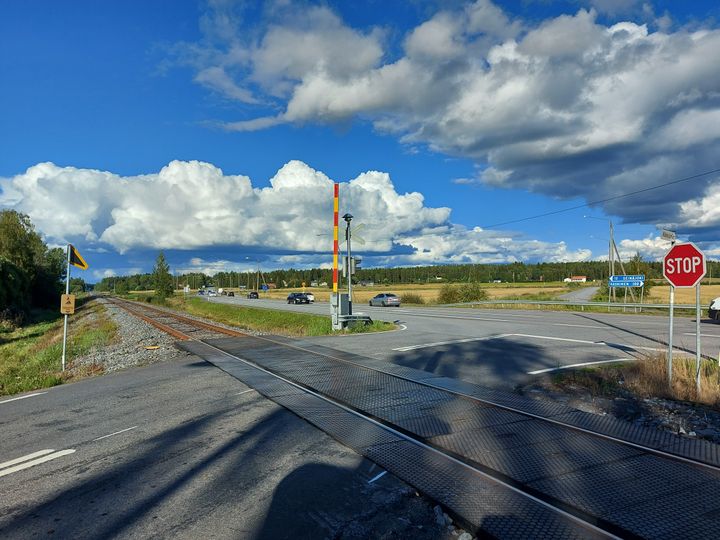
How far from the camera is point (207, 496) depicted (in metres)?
4.64

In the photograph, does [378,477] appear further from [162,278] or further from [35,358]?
[162,278]

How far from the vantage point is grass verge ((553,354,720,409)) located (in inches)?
324

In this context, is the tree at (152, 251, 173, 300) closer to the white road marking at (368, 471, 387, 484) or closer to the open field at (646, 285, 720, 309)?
the open field at (646, 285, 720, 309)

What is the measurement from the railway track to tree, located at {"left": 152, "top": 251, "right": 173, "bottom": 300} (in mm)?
77860

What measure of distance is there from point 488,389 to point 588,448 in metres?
3.39

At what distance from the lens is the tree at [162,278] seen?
81.0 meters

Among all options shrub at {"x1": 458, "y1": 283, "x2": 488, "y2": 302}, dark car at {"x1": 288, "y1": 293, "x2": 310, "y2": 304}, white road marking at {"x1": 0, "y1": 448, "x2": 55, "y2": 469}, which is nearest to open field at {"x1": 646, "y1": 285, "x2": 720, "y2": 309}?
shrub at {"x1": 458, "y1": 283, "x2": 488, "y2": 302}

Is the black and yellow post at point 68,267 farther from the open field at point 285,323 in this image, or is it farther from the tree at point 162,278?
the tree at point 162,278

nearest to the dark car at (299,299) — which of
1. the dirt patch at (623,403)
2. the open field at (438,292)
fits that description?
the open field at (438,292)

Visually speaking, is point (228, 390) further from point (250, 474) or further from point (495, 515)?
point (495, 515)

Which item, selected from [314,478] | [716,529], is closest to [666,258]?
[716,529]

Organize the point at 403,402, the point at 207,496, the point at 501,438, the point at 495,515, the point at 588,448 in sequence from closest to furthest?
the point at 495,515 → the point at 207,496 → the point at 588,448 → the point at 501,438 → the point at 403,402

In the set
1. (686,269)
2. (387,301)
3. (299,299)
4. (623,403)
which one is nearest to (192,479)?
(623,403)

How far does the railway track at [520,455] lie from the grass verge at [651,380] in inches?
84.2
